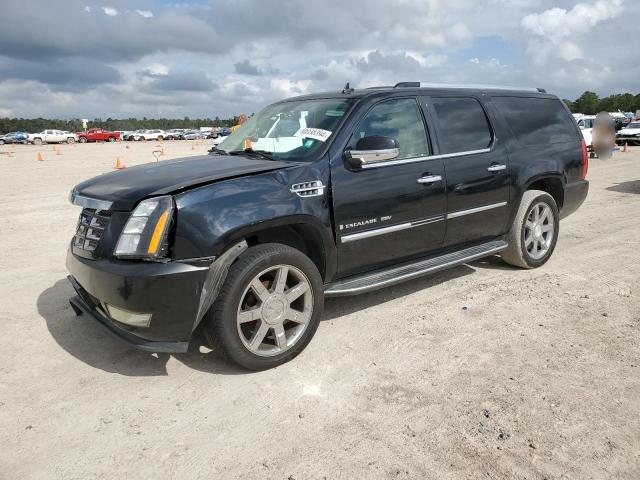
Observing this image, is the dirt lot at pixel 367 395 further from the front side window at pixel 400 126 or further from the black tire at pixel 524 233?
the front side window at pixel 400 126

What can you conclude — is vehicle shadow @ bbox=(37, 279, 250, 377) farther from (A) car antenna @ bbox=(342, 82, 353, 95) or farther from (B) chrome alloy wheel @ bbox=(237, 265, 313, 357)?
Answer: (A) car antenna @ bbox=(342, 82, 353, 95)

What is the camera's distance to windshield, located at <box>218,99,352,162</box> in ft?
12.6

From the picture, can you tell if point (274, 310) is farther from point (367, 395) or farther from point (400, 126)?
point (400, 126)

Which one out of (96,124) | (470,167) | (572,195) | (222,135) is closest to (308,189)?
A: (470,167)

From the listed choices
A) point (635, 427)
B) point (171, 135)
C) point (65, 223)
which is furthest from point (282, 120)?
point (171, 135)

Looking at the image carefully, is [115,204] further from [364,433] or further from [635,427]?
[635,427]

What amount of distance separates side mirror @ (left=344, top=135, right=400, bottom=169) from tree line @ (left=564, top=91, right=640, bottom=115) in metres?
94.7

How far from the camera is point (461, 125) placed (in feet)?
15.2

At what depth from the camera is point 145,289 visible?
9.68ft

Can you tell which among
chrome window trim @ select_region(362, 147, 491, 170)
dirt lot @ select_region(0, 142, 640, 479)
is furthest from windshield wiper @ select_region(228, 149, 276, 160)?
dirt lot @ select_region(0, 142, 640, 479)

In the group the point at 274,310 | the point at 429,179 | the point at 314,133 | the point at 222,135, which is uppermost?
the point at 314,133

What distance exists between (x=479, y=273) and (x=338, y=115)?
2.49 m

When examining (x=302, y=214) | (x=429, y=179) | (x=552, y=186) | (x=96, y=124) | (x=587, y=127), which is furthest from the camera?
(x=96, y=124)

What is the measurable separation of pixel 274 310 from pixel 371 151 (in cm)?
134
